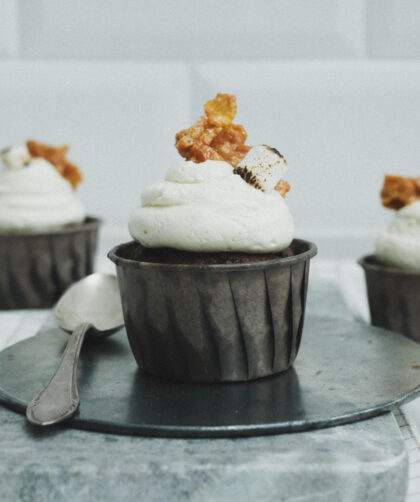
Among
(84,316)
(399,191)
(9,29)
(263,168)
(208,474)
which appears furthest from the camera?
(9,29)

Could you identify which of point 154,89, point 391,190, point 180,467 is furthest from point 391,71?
point 180,467

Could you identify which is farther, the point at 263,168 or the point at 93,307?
the point at 93,307

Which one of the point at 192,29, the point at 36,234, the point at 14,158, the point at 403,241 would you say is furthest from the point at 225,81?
the point at 403,241

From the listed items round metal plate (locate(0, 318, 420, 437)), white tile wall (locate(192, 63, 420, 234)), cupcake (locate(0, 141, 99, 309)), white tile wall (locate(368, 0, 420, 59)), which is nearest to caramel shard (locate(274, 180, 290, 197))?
round metal plate (locate(0, 318, 420, 437))

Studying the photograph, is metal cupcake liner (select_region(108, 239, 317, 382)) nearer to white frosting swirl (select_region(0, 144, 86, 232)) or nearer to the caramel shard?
the caramel shard

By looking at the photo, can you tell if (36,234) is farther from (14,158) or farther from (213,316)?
(213,316)
